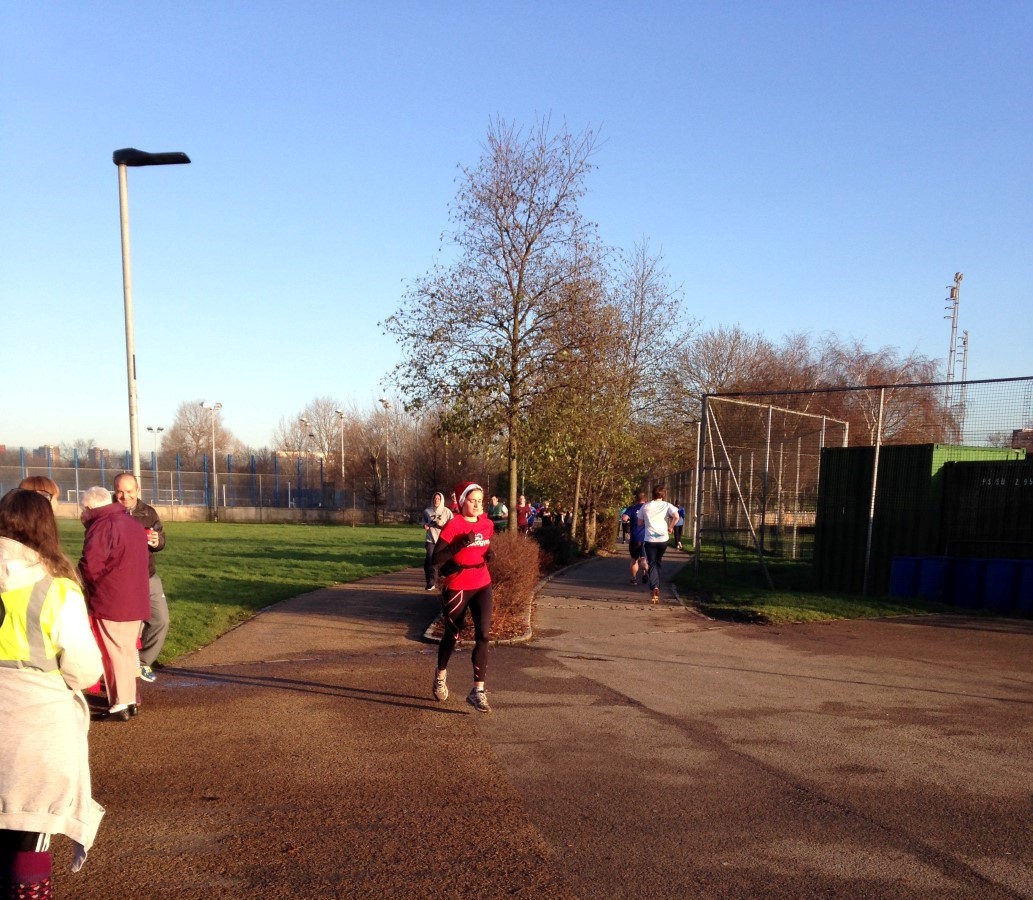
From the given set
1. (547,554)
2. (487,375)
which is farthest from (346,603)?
(547,554)

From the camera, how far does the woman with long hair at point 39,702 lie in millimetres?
3135

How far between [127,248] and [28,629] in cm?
984

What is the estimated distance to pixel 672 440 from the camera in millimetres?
31828

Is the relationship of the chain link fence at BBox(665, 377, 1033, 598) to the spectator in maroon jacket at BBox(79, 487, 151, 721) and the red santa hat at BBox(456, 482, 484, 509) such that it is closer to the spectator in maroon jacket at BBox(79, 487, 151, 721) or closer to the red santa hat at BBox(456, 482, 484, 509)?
the red santa hat at BBox(456, 482, 484, 509)

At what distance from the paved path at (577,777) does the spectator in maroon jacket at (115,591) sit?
1.07 feet

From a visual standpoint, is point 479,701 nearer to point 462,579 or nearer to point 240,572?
point 462,579

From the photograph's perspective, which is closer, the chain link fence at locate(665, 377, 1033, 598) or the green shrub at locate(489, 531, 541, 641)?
the green shrub at locate(489, 531, 541, 641)

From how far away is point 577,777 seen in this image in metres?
5.39

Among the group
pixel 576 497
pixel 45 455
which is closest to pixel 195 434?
pixel 45 455

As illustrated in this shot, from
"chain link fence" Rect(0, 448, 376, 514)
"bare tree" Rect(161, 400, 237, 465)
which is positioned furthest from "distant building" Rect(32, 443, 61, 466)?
"bare tree" Rect(161, 400, 237, 465)

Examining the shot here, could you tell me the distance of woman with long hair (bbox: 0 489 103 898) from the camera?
123 inches

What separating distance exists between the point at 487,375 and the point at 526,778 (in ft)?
35.5

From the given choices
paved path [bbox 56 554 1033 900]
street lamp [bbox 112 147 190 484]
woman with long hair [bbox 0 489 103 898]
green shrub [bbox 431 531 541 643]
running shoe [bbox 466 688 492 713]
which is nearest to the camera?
woman with long hair [bbox 0 489 103 898]

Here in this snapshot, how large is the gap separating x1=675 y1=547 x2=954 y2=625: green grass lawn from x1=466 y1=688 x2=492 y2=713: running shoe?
5.75 m
